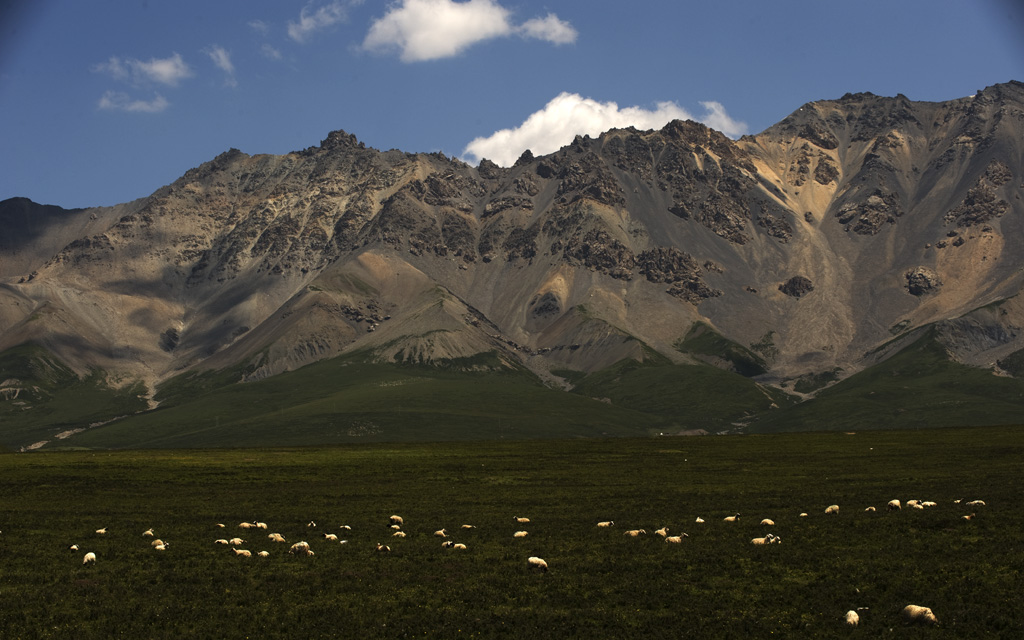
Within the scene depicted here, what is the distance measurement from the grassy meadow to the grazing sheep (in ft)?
1.63

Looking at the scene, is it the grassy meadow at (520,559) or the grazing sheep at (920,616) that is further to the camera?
the grassy meadow at (520,559)

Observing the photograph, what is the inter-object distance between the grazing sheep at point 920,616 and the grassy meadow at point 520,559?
1.63 feet

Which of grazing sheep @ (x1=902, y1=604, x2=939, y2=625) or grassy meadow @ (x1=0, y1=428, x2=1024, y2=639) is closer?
grazing sheep @ (x1=902, y1=604, x2=939, y2=625)

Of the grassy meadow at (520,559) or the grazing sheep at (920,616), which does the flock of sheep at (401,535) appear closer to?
the grassy meadow at (520,559)

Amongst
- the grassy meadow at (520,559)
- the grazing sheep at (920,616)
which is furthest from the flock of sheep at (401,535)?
the grazing sheep at (920,616)

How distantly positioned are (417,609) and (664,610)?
10795mm

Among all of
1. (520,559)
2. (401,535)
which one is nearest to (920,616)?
(520,559)

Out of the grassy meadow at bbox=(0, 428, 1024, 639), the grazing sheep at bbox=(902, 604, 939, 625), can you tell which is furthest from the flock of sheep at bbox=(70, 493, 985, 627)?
the grazing sheep at bbox=(902, 604, 939, 625)

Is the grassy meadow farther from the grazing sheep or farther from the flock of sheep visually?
the flock of sheep

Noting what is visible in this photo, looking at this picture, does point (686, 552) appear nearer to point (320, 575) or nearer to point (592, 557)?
point (592, 557)

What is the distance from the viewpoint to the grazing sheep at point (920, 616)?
37969 mm

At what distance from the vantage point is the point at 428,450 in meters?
153

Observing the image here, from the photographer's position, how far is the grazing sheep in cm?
3797

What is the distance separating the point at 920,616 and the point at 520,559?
68.2 feet
